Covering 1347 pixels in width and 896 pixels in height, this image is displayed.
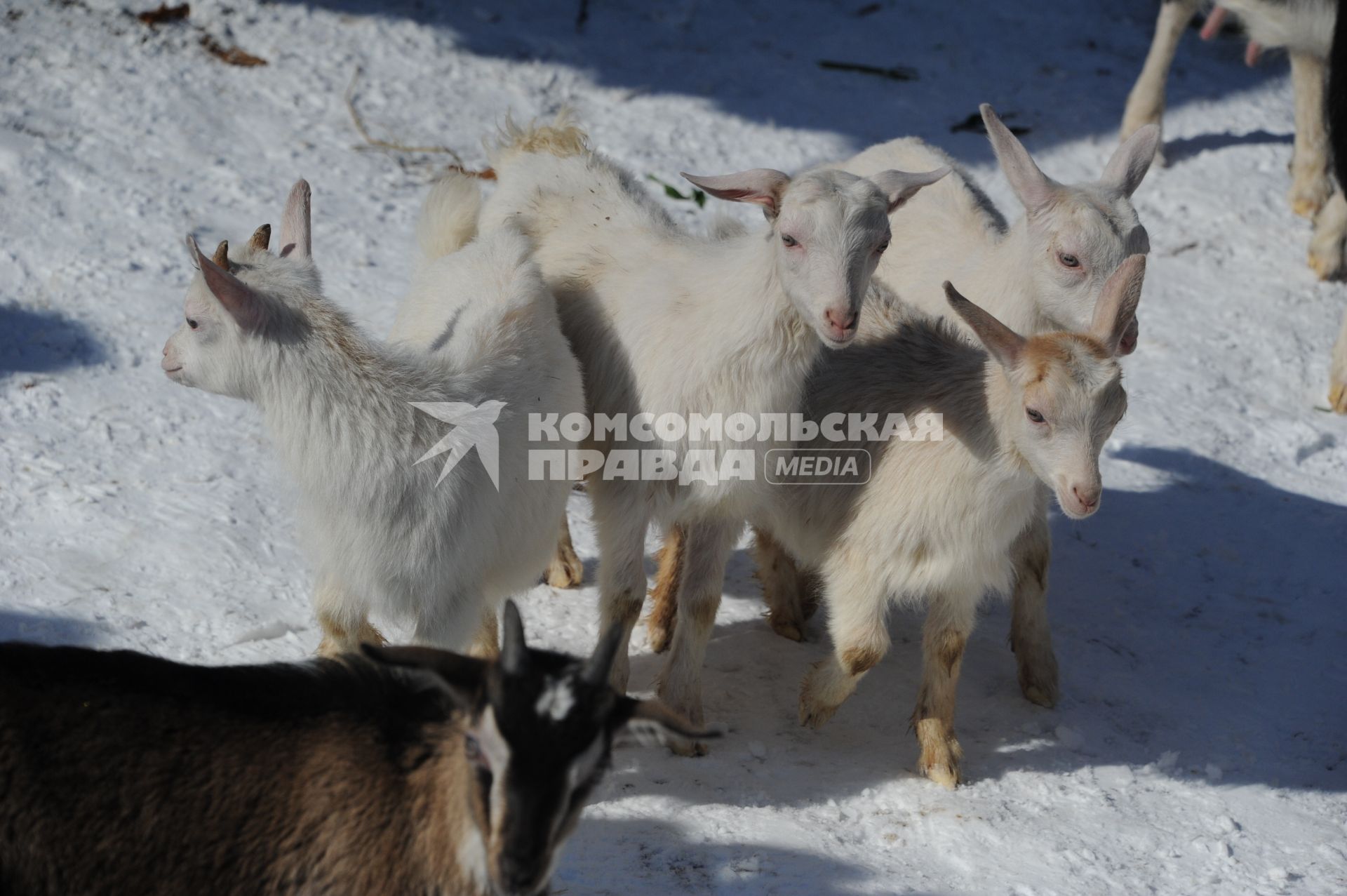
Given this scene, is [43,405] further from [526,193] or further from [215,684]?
[215,684]

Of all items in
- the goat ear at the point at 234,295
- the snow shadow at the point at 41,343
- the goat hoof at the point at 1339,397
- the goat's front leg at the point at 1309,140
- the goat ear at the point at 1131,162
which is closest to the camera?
the goat ear at the point at 234,295

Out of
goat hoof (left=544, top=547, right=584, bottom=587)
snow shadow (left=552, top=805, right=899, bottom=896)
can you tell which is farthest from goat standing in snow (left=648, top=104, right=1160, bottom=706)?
snow shadow (left=552, top=805, right=899, bottom=896)

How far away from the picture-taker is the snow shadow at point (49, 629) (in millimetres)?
4793

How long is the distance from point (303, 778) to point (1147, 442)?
16.4 ft

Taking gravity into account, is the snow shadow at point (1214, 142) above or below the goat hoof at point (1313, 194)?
above

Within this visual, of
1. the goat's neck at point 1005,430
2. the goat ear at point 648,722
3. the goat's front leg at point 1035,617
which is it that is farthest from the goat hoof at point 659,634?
the goat ear at point 648,722

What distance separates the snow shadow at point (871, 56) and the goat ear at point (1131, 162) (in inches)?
122

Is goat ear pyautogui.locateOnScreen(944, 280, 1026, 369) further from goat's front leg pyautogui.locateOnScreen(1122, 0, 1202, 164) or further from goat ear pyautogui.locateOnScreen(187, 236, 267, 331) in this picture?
goat's front leg pyautogui.locateOnScreen(1122, 0, 1202, 164)

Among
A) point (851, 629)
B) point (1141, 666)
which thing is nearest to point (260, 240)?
point (851, 629)

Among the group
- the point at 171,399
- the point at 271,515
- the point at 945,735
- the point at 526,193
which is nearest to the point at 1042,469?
the point at 945,735

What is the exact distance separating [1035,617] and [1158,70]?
15.4 feet

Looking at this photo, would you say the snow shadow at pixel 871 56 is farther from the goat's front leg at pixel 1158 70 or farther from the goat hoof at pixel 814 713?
the goat hoof at pixel 814 713

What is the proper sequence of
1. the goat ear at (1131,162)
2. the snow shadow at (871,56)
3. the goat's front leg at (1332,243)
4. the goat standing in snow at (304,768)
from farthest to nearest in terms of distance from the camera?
the snow shadow at (871,56)
the goat's front leg at (1332,243)
the goat ear at (1131,162)
the goat standing in snow at (304,768)

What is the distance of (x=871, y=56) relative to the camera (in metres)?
9.61
